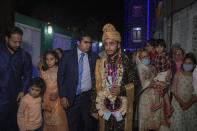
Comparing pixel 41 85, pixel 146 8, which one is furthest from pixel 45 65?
pixel 146 8

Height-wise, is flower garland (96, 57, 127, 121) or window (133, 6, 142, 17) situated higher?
window (133, 6, 142, 17)

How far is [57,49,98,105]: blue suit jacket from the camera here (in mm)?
3320

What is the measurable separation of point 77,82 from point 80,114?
718 millimetres

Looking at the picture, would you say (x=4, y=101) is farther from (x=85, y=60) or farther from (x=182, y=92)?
(x=182, y=92)

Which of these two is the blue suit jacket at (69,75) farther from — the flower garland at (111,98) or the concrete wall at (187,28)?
the concrete wall at (187,28)

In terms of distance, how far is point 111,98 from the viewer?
2900 millimetres

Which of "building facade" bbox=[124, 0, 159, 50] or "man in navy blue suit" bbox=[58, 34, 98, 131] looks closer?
"man in navy blue suit" bbox=[58, 34, 98, 131]

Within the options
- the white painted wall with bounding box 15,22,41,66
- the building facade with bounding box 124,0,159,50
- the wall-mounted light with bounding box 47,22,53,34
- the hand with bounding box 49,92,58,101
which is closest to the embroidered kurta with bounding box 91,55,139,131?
the hand with bounding box 49,92,58,101

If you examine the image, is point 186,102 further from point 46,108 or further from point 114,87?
point 46,108

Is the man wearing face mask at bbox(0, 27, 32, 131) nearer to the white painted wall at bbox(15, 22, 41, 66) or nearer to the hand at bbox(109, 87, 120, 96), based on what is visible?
the hand at bbox(109, 87, 120, 96)

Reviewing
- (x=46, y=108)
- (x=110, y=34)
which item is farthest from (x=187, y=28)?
(x=46, y=108)

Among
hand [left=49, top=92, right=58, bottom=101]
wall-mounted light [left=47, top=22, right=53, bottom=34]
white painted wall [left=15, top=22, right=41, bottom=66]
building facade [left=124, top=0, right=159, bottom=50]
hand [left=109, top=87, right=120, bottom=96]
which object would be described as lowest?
→ hand [left=49, top=92, right=58, bottom=101]

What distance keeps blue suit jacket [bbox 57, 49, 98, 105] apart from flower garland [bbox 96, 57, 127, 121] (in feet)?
1.68

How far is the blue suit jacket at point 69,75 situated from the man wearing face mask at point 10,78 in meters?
0.76
